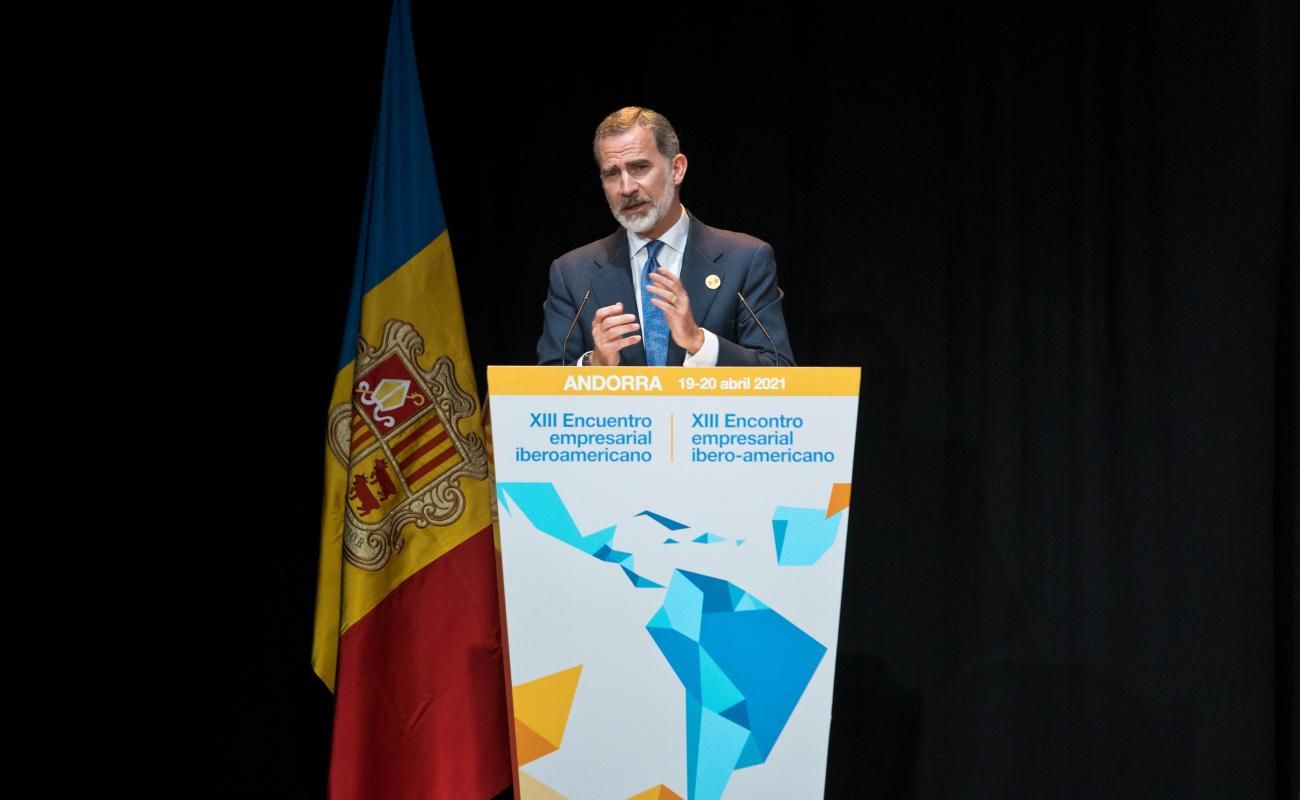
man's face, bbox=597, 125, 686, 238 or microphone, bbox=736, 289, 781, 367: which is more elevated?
man's face, bbox=597, 125, 686, 238

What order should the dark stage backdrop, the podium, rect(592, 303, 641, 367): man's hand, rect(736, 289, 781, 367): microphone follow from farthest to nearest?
1. the dark stage backdrop
2. rect(736, 289, 781, 367): microphone
3. rect(592, 303, 641, 367): man's hand
4. the podium

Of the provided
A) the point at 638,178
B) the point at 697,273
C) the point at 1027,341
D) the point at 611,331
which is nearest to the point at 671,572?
the point at 611,331

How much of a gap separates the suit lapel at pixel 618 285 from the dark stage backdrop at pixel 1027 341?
0.68 metres

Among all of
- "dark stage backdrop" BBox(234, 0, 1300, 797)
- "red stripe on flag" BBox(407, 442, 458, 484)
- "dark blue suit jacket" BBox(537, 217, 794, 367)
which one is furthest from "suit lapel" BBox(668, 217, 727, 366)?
"red stripe on flag" BBox(407, 442, 458, 484)

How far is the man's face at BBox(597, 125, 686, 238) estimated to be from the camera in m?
2.41

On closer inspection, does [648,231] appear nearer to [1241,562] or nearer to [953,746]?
[953,746]

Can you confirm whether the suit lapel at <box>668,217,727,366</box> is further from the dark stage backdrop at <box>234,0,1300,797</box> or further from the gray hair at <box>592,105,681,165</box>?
the dark stage backdrop at <box>234,0,1300,797</box>

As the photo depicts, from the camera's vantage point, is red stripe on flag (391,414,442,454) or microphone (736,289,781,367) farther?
red stripe on flag (391,414,442,454)

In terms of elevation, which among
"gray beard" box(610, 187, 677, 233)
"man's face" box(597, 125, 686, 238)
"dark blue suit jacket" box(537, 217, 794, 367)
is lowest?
"dark blue suit jacket" box(537, 217, 794, 367)

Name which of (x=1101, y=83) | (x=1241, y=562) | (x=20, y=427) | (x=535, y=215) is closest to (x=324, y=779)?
(x=20, y=427)

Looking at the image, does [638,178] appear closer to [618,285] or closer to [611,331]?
[618,285]

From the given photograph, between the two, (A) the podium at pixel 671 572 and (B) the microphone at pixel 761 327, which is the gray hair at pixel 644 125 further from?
(A) the podium at pixel 671 572

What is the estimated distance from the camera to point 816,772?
2.12m

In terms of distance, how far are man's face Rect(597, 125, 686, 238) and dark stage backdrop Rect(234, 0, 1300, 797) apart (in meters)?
0.69
